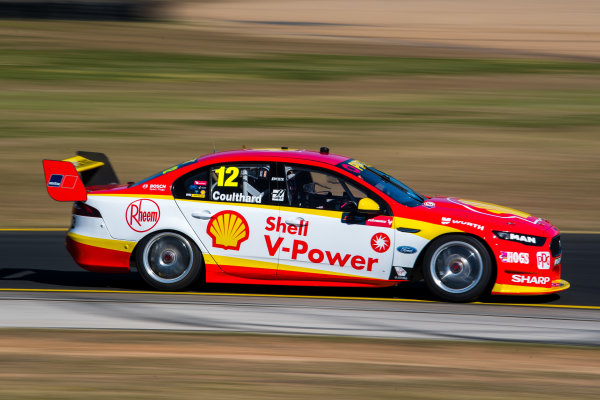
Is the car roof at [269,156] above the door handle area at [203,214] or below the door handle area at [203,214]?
above

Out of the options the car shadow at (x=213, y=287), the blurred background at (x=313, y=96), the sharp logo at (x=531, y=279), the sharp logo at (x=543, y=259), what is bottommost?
the car shadow at (x=213, y=287)

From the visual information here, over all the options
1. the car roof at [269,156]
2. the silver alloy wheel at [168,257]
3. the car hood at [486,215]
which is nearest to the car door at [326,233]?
the car roof at [269,156]

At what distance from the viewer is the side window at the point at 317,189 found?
8.93 meters

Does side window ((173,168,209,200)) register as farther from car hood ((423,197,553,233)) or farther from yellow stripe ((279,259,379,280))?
car hood ((423,197,553,233))

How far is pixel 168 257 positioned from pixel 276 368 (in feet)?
9.39

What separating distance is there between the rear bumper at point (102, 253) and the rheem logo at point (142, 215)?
202 mm

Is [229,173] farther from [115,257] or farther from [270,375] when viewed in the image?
[270,375]

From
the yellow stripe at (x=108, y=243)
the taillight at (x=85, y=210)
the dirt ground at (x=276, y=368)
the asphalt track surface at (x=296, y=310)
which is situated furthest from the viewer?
the taillight at (x=85, y=210)

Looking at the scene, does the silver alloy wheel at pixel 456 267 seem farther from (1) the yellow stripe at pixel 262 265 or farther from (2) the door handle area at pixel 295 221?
(2) the door handle area at pixel 295 221

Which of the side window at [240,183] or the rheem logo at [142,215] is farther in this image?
the rheem logo at [142,215]

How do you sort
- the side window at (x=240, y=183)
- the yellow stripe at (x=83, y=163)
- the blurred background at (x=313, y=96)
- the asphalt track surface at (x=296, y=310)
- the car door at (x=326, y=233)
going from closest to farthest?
the asphalt track surface at (x=296, y=310) → the car door at (x=326, y=233) → the side window at (x=240, y=183) → the yellow stripe at (x=83, y=163) → the blurred background at (x=313, y=96)

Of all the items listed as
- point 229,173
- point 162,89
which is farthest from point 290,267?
point 162,89

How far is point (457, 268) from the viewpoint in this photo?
8727 millimetres

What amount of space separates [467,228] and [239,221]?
88.6 inches
